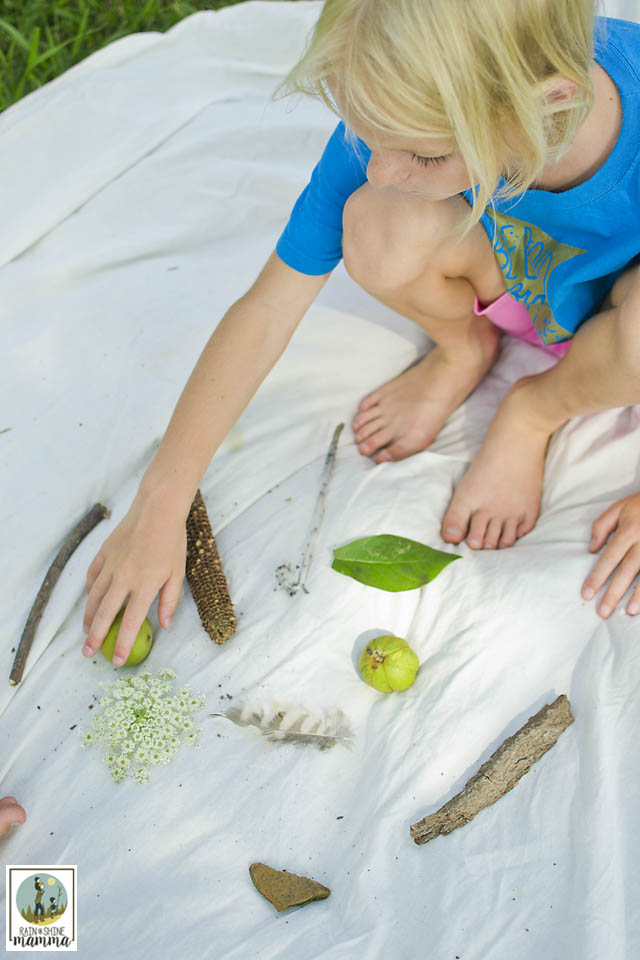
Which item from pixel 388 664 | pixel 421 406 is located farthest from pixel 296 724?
pixel 421 406

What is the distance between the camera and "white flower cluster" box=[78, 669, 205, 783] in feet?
4.22

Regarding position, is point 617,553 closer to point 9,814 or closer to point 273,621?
point 273,621

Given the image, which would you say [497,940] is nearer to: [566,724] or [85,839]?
[566,724]

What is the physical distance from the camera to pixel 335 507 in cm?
155

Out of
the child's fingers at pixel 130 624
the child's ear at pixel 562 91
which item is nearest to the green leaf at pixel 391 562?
the child's fingers at pixel 130 624

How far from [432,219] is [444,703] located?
768 mm

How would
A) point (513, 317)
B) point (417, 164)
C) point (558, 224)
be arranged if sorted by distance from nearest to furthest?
point (417, 164)
point (558, 224)
point (513, 317)

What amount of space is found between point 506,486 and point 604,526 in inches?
7.8

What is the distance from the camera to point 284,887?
3.80 ft

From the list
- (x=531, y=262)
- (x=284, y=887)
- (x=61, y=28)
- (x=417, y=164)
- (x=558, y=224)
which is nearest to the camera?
(x=417, y=164)

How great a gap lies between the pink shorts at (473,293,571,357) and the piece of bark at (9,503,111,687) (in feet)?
2.70

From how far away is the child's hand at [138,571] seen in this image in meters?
1.36

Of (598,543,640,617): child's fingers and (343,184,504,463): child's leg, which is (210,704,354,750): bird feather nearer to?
(598,543,640,617): child's fingers

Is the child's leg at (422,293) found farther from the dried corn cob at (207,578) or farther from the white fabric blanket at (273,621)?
the dried corn cob at (207,578)
